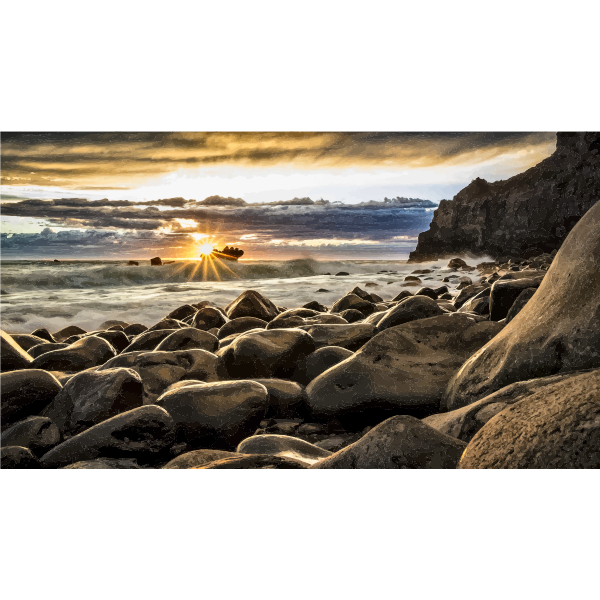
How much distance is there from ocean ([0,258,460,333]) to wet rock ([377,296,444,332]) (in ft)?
3.14

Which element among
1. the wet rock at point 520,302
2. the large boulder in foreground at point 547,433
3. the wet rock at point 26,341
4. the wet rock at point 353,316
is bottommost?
the wet rock at point 26,341

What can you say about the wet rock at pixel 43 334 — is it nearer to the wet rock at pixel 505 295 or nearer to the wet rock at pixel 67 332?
the wet rock at pixel 67 332

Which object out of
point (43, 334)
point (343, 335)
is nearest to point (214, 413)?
point (343, 335)

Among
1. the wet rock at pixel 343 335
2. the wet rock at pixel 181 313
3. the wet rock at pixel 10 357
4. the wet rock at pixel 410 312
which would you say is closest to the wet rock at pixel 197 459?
the wet rock at pixel 343 335

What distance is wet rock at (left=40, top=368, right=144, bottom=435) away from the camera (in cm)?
224

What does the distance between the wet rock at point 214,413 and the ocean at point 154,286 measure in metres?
2.36

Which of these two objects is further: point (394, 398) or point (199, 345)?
point (199, 345)

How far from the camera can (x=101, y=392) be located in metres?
2.26

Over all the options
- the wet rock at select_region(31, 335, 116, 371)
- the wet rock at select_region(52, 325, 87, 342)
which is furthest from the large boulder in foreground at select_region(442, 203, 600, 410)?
the wet rock at select_region(52, 325, 87, 342)

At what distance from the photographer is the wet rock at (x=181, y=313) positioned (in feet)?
19.3

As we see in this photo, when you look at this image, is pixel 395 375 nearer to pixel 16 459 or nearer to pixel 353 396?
pixel 353 396
